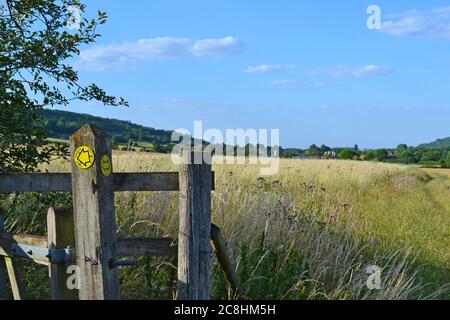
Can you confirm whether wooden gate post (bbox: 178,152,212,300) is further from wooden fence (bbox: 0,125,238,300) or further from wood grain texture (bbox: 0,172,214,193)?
wood grain texture (bbox: 0,172,214,193)

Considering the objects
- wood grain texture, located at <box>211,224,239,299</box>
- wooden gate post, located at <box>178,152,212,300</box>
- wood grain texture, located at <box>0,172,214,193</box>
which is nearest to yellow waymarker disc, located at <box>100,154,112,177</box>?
wood grain texture, located at <box>0,172,214,193</box>

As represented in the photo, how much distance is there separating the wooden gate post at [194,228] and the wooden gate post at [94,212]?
0.49 meters

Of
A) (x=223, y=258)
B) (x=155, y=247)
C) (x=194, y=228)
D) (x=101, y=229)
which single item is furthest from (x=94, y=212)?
(x=223, y=258)

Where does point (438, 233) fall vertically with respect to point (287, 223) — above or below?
below

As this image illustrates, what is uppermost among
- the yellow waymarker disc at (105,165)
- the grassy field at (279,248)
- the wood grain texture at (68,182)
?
the yellow waymarker disc at (105,165)

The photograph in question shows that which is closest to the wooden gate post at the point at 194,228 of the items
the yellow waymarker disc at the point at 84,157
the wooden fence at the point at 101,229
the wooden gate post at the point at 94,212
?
the wooden fence at the point at 101,229

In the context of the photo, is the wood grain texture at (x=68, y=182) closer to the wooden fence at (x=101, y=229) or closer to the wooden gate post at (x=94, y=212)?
the wooden fence at (x=101, y=229)

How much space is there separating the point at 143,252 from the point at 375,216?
28.4 feet

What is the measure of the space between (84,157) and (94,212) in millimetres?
371

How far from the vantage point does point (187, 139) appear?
4777 millimetres

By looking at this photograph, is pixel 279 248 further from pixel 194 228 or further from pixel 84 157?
pixel 84 157

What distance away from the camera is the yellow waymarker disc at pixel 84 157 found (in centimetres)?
369
